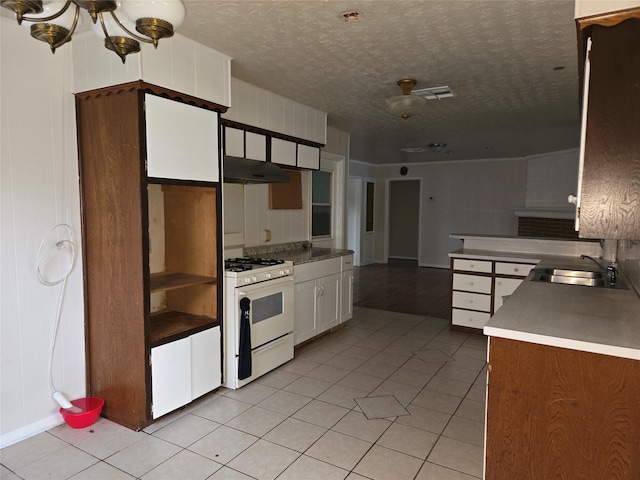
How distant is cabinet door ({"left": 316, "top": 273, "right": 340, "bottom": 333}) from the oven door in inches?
23.3

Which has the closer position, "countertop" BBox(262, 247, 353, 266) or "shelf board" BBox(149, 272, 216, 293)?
"shelf board" BBox(149, 272, 216, 293)

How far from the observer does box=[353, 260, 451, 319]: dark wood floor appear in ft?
18.7

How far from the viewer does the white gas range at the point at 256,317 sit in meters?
3.07

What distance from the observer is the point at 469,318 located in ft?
14.8

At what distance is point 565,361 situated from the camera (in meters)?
1.61

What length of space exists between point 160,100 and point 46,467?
2.12m

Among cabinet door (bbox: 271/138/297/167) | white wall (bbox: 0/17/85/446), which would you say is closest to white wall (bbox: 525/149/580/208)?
cabinet door (bbox: 271/138/297/167)

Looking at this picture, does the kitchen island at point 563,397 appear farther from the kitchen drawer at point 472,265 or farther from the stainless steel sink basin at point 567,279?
the kitchen drawer at point 472,265

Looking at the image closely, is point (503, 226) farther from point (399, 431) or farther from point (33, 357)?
point (33, 357)

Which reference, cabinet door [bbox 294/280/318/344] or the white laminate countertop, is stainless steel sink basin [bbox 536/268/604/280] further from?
cabinet door [bbox 294/280/318/344]

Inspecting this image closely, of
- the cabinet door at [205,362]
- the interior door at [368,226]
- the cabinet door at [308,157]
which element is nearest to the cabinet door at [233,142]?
the cabinet door at [308,157]

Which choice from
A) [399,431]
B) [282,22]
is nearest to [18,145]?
[282,22]

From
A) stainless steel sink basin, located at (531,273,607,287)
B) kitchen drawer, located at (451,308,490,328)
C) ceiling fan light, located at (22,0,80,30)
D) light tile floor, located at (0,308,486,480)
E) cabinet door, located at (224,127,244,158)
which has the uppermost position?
ceiling fan light, located at (22,0,80,30)

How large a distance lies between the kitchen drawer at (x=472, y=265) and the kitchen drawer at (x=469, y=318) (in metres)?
0.46
